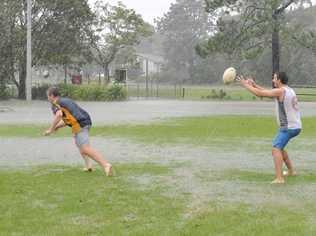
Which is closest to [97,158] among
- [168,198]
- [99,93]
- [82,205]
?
[168,198]

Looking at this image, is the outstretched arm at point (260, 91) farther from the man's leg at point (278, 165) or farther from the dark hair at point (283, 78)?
the man's leg at point (278, 165)

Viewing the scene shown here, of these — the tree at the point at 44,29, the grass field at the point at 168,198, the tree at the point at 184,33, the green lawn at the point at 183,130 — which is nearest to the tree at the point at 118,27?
the tree at the point at 44,29

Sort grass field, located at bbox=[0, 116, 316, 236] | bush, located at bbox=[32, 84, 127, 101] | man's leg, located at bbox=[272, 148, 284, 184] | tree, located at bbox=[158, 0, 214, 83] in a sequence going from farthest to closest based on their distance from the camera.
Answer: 1. tree, located at bbox=[158, 0, 214, 83]
2. bush, located at bbox=[32, 84, 127, 101]
3. man's leg, located at bbox=[272, 148, 284, 184]
4. grass field, located at bbox=[0, 116, 316, 236]

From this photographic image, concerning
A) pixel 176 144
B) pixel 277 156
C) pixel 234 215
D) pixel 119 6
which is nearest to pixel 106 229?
pixel 234 215

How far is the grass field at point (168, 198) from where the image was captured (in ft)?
23.2

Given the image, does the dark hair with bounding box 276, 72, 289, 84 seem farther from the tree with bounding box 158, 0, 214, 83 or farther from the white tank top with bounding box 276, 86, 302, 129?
the tree with bounding box 158, 0, 214, 83

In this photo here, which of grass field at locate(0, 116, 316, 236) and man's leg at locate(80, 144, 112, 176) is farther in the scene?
man's leg at locate(80, 144, 112, 176)

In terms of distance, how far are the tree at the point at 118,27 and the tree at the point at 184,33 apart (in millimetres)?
30200

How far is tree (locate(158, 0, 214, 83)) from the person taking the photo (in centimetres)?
10099

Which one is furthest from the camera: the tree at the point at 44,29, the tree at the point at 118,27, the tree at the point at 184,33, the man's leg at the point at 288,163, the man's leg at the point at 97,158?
the tree at the point at 184,33

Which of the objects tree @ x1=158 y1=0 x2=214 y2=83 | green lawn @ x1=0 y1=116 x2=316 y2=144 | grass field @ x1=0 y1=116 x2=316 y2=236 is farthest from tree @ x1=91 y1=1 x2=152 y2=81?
grass field @ x1=0 y1=116 x2=316 y2=236

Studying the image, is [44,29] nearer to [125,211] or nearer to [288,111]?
[288,111]

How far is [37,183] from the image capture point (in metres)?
9.95

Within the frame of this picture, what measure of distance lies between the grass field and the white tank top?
90 cm
